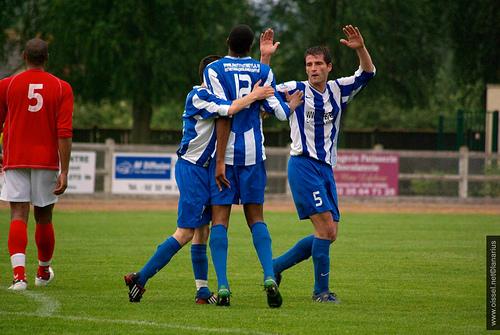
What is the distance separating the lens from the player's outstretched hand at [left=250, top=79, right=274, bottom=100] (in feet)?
28.6

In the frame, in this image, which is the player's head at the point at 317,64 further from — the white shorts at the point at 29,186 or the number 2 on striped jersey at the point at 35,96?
the white shorts at the point at 29,186

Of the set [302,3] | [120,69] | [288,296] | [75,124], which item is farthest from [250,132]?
[75,124]

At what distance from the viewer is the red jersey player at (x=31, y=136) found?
31.9ft

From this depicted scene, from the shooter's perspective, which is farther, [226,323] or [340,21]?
[340,21]

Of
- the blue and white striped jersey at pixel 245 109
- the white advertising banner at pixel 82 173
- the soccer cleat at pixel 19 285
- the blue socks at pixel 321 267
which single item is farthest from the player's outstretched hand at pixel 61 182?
the white advertising banner at pixel 82 173

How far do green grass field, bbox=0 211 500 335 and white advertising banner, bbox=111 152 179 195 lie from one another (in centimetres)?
803

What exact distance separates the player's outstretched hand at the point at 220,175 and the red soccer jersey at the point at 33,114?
5.34ft

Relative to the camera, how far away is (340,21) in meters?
37.7

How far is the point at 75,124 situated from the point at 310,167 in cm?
4359

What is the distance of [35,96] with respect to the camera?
31.9 feet

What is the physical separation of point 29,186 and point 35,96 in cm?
78

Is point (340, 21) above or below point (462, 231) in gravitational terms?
above

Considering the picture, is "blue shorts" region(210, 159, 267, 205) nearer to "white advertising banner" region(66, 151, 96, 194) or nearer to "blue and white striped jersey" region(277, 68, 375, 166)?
"blue and white striped jersey" region(277, 68, 375, 166)

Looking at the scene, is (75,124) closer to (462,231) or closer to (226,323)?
(462,231)
